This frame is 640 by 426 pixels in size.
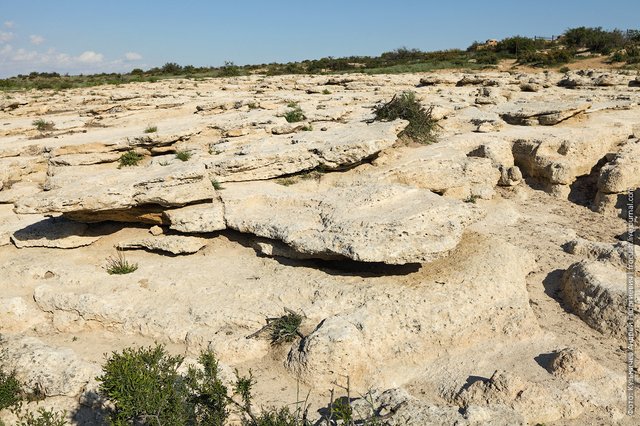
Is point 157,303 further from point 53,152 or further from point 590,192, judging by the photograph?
point 590,192

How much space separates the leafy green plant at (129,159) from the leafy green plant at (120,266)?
3.94 meters

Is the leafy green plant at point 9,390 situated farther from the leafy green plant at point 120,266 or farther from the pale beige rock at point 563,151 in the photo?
the pale beige rock at point 563,151

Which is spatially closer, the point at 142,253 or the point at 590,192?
the point at 142,253

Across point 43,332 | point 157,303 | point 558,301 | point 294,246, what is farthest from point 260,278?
point 558,301

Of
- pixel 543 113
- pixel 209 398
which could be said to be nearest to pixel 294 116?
pixel 543 113

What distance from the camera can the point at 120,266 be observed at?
7.54 meters

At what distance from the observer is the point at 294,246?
22.2 feet

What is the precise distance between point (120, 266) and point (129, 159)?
173 inches

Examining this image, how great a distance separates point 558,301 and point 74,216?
7792 mm

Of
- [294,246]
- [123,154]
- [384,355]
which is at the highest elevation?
[123,154]

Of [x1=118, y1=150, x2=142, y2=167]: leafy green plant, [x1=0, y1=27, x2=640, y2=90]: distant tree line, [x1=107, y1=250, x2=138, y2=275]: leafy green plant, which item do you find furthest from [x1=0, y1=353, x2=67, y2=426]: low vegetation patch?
[x1=0, y1=27, x2=640, y2=90]: distant tree line

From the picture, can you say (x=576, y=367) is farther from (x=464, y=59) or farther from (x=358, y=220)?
(x=464, y=59)

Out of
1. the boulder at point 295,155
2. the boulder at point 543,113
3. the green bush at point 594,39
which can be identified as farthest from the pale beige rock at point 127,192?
the green bush at point 594,39

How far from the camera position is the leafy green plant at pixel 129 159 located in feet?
36.3
